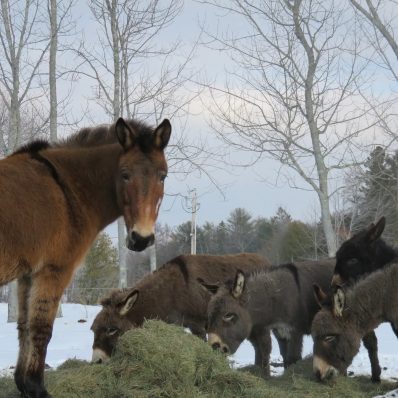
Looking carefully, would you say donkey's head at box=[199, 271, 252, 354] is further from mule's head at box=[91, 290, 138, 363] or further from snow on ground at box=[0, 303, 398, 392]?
mule's head at box=[91, 290, 138, 363]

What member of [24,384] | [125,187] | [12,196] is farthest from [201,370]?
[12,196]

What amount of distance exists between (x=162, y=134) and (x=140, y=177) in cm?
Result: 55

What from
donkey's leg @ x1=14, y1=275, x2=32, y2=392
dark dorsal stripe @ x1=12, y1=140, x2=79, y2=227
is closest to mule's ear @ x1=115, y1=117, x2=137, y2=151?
dark dorsal stripe @ x1=12, y1=140, x2=79, y2=227

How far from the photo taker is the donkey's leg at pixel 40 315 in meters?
5.01

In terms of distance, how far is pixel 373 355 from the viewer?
7.57m

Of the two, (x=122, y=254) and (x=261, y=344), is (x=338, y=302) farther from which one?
(x=122, y=254)

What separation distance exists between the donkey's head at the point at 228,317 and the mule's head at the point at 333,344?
1.10 meters

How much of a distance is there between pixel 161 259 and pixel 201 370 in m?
47.5

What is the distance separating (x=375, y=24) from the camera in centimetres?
1494

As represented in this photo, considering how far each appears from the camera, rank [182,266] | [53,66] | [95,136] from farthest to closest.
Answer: [53,66], [182,266], [95,136]

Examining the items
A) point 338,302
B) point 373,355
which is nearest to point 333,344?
point 338,302

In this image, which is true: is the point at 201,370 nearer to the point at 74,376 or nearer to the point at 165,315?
the point at 74,376

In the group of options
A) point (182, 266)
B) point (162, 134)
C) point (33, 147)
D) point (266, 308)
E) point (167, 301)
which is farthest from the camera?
point (182, 266)

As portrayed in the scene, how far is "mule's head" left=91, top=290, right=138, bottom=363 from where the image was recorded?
25.0ft
